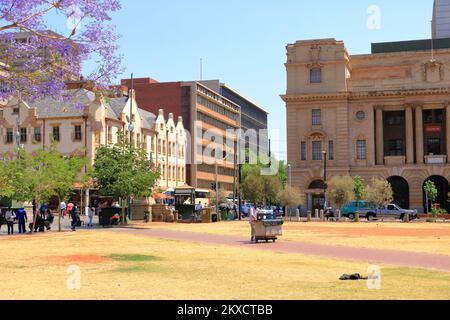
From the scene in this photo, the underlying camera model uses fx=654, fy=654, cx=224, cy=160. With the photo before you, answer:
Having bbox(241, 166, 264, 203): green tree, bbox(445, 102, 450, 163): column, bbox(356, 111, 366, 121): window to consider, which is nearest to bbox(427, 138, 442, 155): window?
bbox(445, 102, 450, 163): column

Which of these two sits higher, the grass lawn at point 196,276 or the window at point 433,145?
the window at point 433,145

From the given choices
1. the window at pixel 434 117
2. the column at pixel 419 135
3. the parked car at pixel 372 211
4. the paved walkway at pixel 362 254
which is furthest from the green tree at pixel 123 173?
the window at pixel 434 117

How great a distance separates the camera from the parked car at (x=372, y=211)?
212 feet

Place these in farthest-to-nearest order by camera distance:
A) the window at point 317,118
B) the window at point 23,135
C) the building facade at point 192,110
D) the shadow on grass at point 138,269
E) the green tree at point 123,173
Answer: the building facade at point 192,110 < the window at point 317,118 < the window at point 23,135 < the green tree at point 123,173 < the shadow on grass at point 138,269

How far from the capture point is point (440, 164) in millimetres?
81125

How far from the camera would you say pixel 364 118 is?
84.2 m

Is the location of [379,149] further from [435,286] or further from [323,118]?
[435,286]

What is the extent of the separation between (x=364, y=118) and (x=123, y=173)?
45.4m

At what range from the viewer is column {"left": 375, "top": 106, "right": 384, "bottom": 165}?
84250 millimetres

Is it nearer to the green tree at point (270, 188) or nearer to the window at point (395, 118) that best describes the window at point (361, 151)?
the window at point (395, 118)

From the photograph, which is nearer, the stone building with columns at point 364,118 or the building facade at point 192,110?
the stone building with columns at point 364,118

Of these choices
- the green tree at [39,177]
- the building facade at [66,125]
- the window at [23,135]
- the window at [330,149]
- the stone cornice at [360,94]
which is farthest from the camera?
the window at [330,149]

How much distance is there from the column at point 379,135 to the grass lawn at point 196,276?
207 ft
